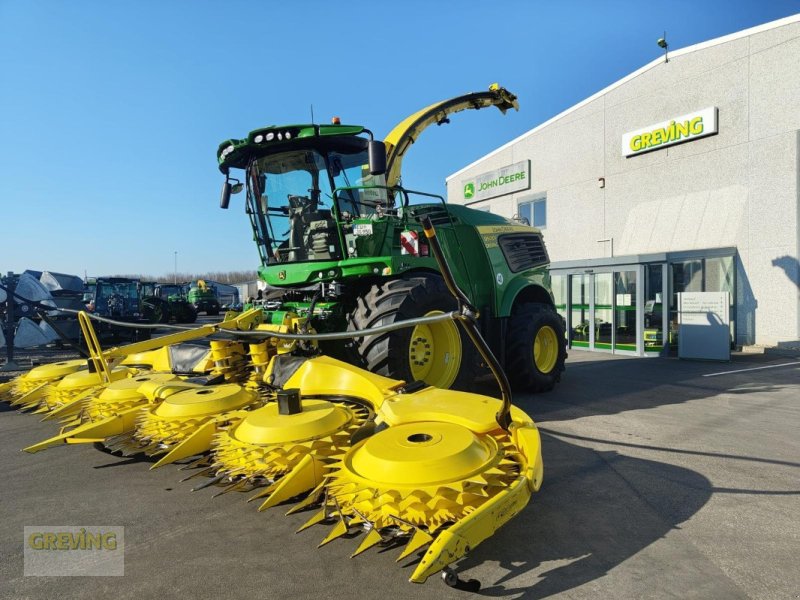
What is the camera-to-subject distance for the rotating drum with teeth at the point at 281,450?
2709 mm

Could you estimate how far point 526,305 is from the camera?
6.76 meters

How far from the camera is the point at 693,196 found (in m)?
12.1

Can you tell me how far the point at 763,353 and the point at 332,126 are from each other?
35.9 feet

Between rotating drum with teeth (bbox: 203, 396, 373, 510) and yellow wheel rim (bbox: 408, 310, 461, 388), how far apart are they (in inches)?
76.0

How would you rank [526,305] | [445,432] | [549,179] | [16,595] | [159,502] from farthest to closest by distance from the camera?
[549,179] < [526,305] < [159,502] < [445,432] < [16,595]

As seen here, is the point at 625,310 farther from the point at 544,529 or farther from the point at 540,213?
the point at 544,529

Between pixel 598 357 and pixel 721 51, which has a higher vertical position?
pixel 721 51

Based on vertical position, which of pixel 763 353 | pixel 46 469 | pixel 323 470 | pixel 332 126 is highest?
pixel 332 126

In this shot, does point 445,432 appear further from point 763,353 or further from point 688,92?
point 688,92

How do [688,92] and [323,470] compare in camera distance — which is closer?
[323,470]

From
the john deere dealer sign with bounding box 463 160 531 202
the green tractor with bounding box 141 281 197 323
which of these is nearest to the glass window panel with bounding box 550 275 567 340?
the john deere dealer sign with bounding box 463 160 531 202

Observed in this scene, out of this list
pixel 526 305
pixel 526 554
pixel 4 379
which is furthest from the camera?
pixel 4 379

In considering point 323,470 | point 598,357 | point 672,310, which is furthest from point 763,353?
point 323,470

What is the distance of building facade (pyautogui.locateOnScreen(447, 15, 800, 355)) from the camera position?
10.5 metres
